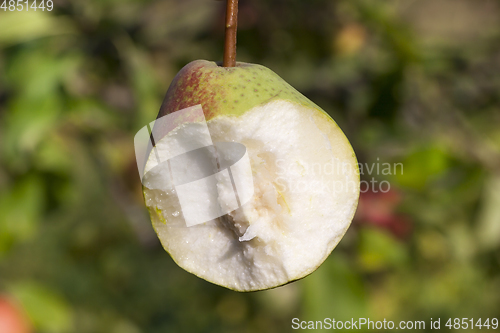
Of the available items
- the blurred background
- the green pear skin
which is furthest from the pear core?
the blurred background

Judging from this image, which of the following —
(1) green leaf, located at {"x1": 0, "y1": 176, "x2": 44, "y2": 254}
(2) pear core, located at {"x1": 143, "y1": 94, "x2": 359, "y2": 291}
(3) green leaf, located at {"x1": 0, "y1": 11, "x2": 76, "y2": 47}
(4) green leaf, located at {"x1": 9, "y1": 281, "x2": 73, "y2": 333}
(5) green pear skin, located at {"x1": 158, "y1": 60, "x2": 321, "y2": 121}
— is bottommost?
(4) green leaf, located at {"x1": 9, "y1": 281, "x2": 73, "y2": 333}

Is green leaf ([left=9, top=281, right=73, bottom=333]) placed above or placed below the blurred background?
below

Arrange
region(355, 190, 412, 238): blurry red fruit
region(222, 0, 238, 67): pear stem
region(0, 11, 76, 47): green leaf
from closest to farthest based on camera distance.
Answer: region(222, 0, 238, 67): pear stem
region(0, 11, 76, 47): green leaf
region(355, 190, 412, 238): blurry red fruit

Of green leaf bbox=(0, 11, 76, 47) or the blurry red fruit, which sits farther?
the blurry red fruit

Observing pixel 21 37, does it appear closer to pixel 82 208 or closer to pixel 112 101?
pixel 112 101

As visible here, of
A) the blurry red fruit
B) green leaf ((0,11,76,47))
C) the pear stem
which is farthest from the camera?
the blurry red fruit

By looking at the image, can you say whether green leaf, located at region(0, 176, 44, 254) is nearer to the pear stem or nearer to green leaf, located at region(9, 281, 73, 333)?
green leaf, located at region(9, 281, 73, 333)

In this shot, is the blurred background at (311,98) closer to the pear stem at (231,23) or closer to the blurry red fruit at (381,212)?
the blurry red fruit at (381,212)
